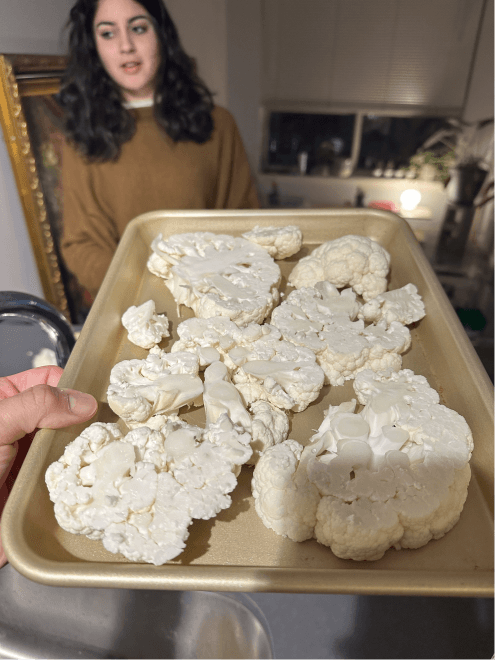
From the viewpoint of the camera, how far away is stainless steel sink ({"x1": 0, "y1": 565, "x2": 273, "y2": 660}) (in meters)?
0.86

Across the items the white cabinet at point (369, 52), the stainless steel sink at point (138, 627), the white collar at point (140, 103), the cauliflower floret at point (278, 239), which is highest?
the white cabinet at point (369, 52)

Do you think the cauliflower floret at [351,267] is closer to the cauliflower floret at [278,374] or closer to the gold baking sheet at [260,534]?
the gold baking sheet at [260,534]

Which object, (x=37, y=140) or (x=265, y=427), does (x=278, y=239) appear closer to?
(x=265, y=427)

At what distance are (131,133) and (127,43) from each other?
270 millimetres

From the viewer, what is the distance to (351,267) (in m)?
1.03

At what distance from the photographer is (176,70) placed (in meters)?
1.50

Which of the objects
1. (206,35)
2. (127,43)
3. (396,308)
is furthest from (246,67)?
(396,308)

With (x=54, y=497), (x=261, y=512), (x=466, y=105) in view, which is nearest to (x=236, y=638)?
(x=261, y=512)

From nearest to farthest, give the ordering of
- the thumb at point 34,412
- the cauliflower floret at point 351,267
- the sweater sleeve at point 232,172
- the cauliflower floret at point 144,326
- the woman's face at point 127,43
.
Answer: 1. the thumb at point 34,412
2. the cauliflower floret at point 144,326
3. the cauliflower floret at point 351,267
4. the woman's face at point 127,43
5. the sweater sleeve at point 232,172

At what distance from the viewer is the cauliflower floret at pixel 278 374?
798 mm

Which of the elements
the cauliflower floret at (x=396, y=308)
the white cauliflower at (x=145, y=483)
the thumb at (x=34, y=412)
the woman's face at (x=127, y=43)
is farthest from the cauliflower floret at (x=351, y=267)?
the woman's face at (x=127, y=43)

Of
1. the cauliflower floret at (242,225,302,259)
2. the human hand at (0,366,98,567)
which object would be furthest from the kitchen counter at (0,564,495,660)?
the cauliflower floret at (242,225,302,259)

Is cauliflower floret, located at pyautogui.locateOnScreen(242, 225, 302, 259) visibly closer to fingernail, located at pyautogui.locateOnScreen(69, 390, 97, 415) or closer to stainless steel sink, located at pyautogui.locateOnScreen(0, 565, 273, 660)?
fingernail, located at pyautogui.locateOnScreen(69, 390, 97, 415)

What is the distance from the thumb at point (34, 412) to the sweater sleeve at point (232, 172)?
1.22m
